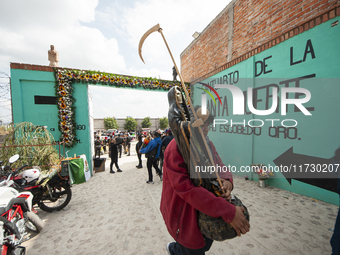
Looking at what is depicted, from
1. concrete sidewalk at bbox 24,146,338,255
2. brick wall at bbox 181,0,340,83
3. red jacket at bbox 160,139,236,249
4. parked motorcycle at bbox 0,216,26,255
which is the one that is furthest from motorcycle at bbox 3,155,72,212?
brick wall at bbox 181,0,340,83

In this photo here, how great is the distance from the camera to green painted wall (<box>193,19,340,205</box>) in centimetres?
279

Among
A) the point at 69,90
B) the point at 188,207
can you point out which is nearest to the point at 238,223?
the point at 188,207

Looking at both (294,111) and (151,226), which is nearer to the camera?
(151,226)

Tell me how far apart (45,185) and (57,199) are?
463mm

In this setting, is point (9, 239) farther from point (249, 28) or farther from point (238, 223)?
point (249, 28)

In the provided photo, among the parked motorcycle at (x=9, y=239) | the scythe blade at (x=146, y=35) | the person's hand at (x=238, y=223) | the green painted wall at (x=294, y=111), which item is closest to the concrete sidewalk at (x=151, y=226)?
the parked motorcycle at (x=9, y=239)

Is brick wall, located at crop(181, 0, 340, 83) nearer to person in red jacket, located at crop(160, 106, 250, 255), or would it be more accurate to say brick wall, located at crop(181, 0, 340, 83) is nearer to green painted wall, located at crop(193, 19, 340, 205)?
green painted wall, located at crop(193, 19, 340, 205)

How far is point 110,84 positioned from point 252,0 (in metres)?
5.20

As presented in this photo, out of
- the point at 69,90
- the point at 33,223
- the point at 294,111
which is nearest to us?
the point at 33,223

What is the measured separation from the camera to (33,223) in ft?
7.61

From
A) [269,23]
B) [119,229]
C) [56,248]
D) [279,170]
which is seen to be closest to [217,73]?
[269,23]

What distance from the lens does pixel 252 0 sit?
166 inches

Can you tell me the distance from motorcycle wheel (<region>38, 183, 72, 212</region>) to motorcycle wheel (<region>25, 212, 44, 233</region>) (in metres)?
0.58

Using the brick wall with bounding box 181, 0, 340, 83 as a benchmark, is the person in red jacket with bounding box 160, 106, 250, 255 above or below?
below
